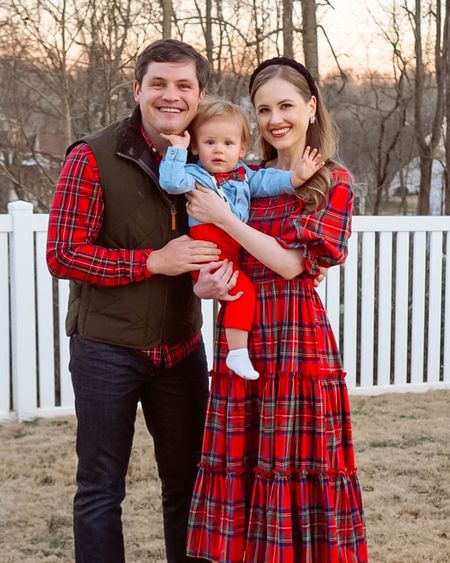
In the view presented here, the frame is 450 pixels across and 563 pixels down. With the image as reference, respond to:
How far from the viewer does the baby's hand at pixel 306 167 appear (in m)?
2.22

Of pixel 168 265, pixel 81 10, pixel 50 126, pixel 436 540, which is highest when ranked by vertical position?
pixel 81 10

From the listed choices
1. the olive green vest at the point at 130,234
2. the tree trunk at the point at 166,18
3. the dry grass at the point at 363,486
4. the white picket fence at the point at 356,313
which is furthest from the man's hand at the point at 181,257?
the tree trunk at the point at 166,18

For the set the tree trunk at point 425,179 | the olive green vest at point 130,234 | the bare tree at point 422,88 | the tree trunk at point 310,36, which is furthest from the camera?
the tree trunk at point 425,179

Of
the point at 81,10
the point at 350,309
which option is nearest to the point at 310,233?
the point at 350,309

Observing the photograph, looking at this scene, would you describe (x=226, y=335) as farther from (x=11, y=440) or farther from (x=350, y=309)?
(x=350, y=309)

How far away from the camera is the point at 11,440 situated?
15.4 ft

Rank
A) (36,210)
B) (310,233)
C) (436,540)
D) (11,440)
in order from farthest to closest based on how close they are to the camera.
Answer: (36,210) → (11,440) → (436,540) → (310,233)

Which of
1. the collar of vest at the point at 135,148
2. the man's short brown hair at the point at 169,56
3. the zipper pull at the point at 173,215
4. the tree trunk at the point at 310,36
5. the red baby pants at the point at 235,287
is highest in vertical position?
the tree trunk at the point at 310,36

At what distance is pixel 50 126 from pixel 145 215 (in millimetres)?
7486

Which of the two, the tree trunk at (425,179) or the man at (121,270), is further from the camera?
the tree trunk at (425,179)

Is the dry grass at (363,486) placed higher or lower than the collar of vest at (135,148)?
lower

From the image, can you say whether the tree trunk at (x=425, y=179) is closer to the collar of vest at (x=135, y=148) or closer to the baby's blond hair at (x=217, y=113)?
the baby's blond hair at (x=217, y=113)

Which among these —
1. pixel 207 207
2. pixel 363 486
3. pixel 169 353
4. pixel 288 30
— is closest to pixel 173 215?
pixel 207 207

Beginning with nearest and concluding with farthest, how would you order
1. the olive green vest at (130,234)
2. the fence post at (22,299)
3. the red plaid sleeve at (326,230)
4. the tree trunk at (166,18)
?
the red plaid sleeve at (326,230) → the olive green vest at (130,234) → the fence post at (22,299) → the tree trunk at (166,18)
